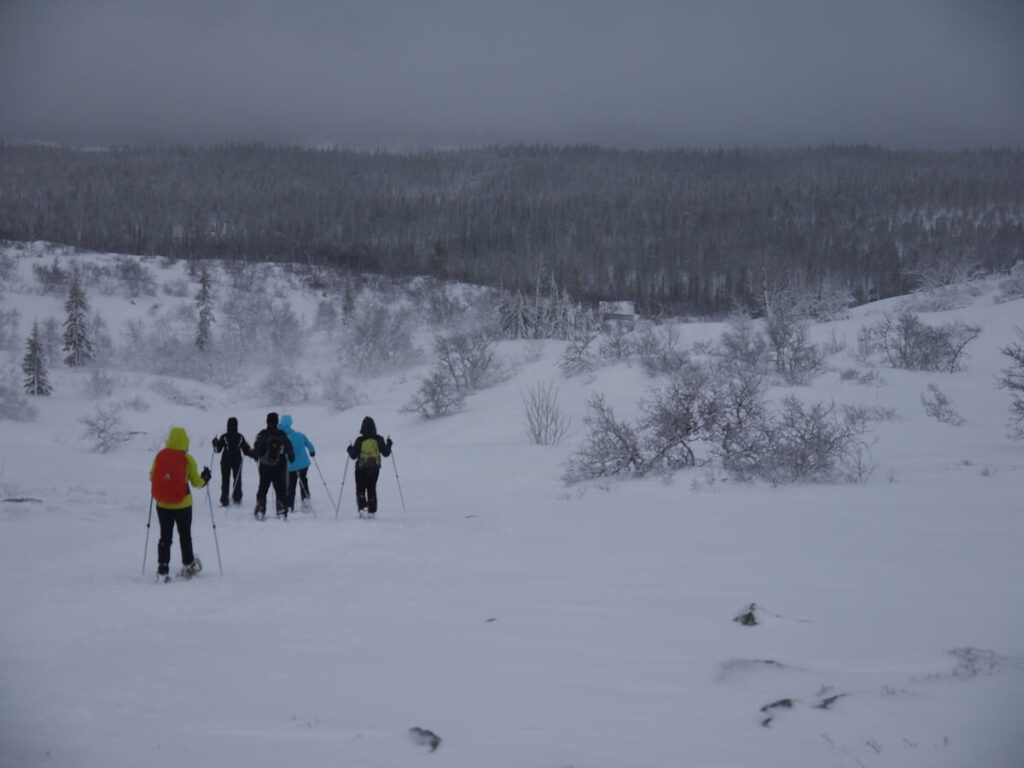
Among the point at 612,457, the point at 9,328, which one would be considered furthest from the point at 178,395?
the point at 612,457

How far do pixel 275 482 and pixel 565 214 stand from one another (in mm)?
106998

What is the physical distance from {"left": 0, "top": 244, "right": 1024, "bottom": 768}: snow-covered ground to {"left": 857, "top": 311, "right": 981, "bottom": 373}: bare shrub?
1588 centimetres

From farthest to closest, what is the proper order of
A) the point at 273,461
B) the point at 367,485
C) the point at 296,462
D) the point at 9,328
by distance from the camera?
the point at 9,328
the point at 296,462
the point at 367,485
the point at 273,461

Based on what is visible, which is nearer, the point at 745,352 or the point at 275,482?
the point at 275,482

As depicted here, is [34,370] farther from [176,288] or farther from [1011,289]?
[1011,289]

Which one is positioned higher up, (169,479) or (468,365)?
(468,365)

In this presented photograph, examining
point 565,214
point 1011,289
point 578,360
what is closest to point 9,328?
point 578,360

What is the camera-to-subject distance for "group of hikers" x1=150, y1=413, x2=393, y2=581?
6723 mm

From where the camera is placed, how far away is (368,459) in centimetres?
1030

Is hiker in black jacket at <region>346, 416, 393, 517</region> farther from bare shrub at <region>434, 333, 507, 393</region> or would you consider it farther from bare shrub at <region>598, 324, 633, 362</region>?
bare shrub at <region>434, 333, 507, 393</region>

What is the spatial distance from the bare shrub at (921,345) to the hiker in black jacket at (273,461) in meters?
23.7

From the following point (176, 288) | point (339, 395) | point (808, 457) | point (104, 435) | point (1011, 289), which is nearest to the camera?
point (808, 457)

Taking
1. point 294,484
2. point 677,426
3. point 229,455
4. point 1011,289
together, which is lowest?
point 294,484

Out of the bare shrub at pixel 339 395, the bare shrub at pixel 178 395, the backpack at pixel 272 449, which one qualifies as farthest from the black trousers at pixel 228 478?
the bare shrub at pixel 178 395
